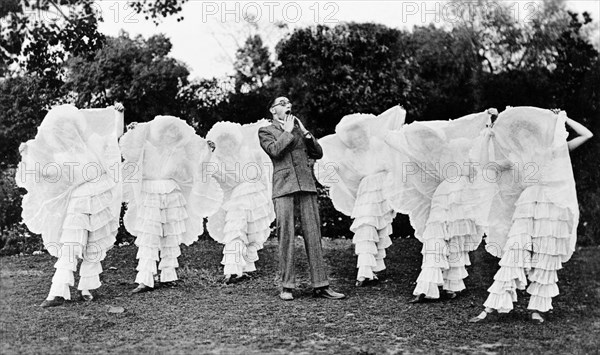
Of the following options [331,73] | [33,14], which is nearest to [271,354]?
[33,14]

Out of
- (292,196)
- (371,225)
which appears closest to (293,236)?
(292,196)

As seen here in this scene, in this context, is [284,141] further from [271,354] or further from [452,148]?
[271,354]

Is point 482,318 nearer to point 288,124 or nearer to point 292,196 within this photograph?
point 292,196

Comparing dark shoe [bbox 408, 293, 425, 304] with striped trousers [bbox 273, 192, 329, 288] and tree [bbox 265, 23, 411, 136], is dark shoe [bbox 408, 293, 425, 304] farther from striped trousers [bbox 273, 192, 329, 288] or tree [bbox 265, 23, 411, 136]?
tree [bbox 265, 23, 411, 136]

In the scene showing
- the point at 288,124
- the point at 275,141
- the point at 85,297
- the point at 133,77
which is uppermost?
the point at 133,77

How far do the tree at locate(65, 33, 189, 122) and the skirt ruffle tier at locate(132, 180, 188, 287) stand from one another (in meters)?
5.51

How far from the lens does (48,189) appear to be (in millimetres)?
8297

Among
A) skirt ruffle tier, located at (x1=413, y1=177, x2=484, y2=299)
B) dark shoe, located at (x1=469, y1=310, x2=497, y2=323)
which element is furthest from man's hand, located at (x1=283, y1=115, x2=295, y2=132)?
dark shoe, located at (x1=469, y1=310, x2=497, y2=323)

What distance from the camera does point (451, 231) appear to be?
8.25 metres

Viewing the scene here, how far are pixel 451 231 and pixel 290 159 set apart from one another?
2.09 m

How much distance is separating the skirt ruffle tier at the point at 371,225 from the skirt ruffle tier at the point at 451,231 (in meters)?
1.05

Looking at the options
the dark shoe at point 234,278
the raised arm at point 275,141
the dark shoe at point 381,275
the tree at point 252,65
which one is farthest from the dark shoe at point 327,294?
the tree at point 252,65

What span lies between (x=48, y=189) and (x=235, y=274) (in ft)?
8.79

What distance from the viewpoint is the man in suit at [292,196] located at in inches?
323
